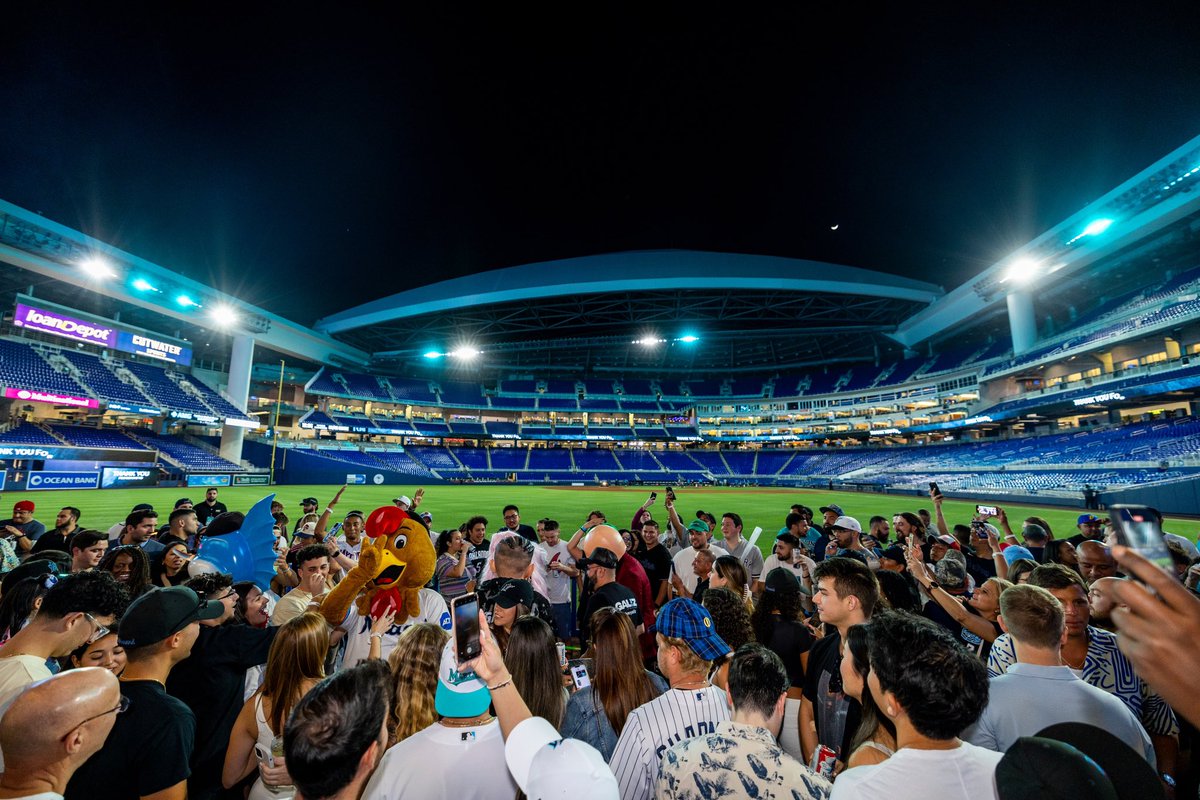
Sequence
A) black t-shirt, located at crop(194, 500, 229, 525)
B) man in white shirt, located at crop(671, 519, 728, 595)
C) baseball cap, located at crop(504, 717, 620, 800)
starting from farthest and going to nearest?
black t-shirt, located at crop(194, 500, 229, 525), man in white shirt, located at crop(671, 519, 728, 595), baseball cap, located at crop(504, 717, 620, 800)

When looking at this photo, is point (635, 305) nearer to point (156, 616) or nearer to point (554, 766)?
point (156, 616)

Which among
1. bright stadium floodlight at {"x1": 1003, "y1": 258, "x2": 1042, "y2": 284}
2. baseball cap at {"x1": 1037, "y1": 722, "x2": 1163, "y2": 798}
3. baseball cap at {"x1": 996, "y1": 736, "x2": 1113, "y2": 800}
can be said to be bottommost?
baseball cap at {"x1": 1037, "y1": 722, "x2": 1163, "y2": 798}

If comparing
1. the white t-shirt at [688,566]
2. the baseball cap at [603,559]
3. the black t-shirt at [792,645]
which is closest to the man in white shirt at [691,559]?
the white t-shirt at [688,566]

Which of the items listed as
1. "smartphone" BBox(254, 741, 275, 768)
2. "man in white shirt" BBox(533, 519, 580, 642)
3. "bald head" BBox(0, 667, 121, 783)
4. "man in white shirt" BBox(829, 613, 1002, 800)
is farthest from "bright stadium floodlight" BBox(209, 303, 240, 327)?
"man in white shirt" BBox(829, 613, 1002, 800)

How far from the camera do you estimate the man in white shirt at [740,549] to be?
7.36 metres

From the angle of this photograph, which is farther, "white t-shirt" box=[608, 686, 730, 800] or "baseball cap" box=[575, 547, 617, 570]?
"baseball cap" box=[575, 547, 617, 570]

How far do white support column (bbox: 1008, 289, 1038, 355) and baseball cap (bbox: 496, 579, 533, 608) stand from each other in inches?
1957

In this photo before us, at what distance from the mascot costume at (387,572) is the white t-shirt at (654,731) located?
6.77 feet

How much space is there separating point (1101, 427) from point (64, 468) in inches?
2801

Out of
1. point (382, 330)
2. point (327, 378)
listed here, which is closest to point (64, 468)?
point (382, 330)

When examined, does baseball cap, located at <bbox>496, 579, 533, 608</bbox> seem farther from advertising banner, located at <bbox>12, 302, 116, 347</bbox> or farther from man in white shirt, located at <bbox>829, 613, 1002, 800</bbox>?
advertising banner, located at <bbox>12, 302, 116, 347</bbox>

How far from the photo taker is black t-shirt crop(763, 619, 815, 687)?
11.9 ft

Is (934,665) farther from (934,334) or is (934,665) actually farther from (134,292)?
(934,334)

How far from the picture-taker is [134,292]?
3328 centimetres
